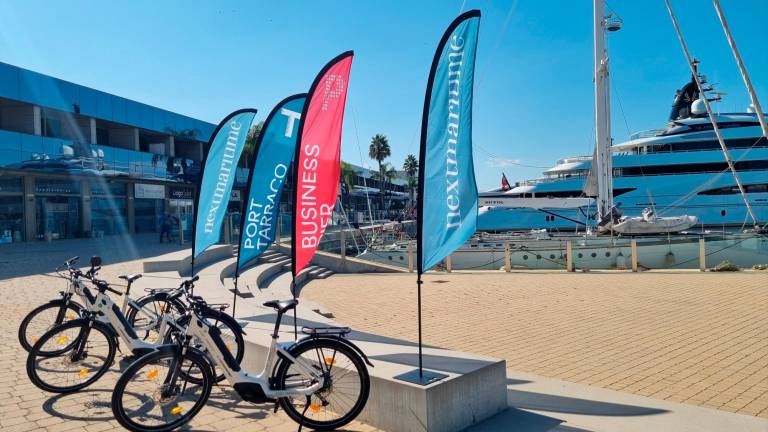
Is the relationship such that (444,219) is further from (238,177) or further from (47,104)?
(238,177)

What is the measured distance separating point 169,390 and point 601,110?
25.3 metres

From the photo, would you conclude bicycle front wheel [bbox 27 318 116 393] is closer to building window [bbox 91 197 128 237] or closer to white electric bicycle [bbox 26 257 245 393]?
white electric bicycle [bbox 26 257 245 393]

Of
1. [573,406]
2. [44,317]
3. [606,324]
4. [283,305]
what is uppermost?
[283,305]

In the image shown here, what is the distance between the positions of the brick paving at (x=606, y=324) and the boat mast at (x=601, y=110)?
10619 mm

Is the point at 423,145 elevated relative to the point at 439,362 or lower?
elevated

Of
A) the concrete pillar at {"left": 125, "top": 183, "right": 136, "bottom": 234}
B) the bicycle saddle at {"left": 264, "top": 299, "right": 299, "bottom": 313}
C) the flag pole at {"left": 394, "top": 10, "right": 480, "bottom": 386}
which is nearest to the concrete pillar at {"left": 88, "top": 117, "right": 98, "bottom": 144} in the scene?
the concrete pillar at {"left": 125, "top": 183, "right": 136, "bottom": 234}

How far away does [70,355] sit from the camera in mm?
5332

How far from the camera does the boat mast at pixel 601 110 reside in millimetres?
25000

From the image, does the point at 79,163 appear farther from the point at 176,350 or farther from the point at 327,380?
the point at 327,380

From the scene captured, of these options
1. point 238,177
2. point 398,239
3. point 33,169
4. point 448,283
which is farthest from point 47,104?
point 448,283

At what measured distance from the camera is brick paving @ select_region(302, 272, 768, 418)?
6035 mm

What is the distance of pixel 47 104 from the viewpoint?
2745 cm

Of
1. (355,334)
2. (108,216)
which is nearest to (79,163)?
(108,216)

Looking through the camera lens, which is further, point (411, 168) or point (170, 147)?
point (411, 168)
